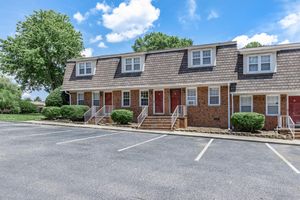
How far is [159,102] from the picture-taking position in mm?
19219

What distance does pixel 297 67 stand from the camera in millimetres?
15586

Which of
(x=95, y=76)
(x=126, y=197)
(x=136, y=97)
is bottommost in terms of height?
(x=126, y=197)

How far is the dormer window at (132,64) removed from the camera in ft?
66.7

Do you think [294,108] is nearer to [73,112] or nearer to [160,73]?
[160,73]

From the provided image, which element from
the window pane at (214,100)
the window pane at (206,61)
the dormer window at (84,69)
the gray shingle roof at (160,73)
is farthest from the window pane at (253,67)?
the dormer window at (84,69)

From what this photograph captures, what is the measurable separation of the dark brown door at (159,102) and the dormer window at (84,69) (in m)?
6.89

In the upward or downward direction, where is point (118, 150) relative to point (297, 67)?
downward

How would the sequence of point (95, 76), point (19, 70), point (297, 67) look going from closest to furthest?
point (297, 67) → point (95, 76) → point (19, 70)

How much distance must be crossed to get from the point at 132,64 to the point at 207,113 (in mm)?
7569

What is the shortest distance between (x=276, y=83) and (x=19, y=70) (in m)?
29.6

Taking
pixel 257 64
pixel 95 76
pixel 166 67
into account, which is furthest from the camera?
pixel 95 76

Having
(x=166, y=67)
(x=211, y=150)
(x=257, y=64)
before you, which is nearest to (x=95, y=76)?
(x=166, y=67)

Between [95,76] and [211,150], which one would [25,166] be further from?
[95,76]

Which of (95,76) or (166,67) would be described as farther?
(95,76)
